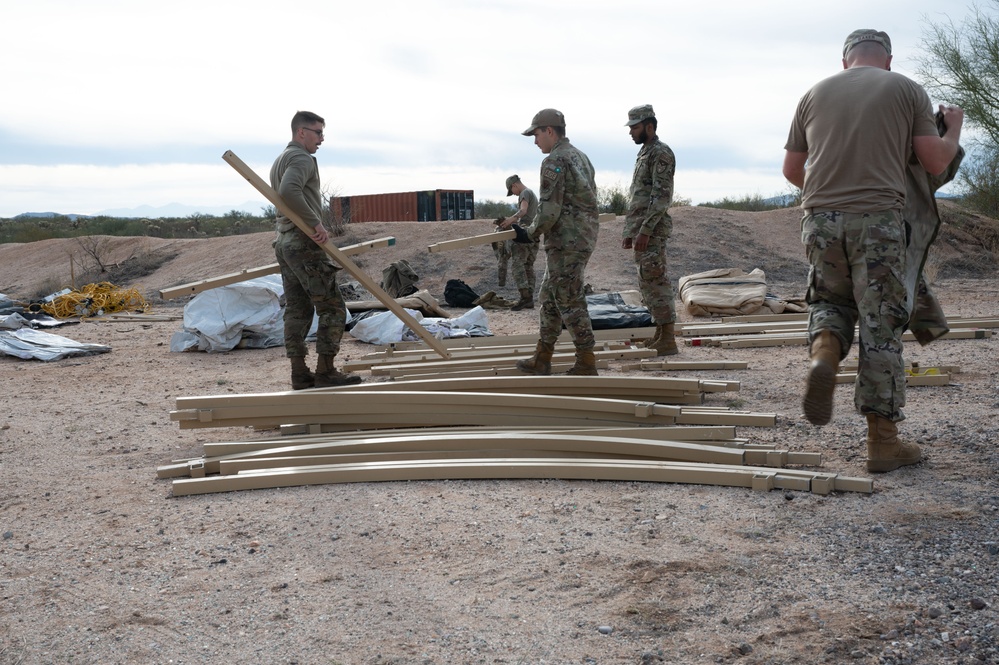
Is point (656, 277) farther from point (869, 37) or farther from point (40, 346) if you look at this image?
point (40, 346)

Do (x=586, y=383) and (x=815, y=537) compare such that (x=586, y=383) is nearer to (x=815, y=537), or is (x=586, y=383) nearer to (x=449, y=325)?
(x=815, y=537)

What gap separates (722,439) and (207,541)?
277 cm

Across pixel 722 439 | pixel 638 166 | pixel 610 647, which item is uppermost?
pixel 638 166

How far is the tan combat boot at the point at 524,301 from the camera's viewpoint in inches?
542

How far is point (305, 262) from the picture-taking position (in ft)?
22.2

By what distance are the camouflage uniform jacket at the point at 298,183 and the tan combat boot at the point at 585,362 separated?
2345 millimetres

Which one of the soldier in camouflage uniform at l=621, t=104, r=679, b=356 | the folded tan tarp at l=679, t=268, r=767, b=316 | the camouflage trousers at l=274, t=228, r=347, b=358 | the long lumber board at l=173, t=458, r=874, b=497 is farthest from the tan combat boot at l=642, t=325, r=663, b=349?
the long lumber board at l=173, t=458, r=874, b=497

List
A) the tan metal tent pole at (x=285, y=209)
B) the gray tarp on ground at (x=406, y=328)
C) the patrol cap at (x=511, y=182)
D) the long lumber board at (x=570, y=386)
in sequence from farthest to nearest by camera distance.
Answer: the patrol cap at (x=511, y=182), the gray tarp on ground at (x=406, y=328), the tan metal tent pole at (x=285, y=209), the long lumber board at (x=570, y=386)

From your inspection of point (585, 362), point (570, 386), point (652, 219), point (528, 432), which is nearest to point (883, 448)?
point (528, 432)

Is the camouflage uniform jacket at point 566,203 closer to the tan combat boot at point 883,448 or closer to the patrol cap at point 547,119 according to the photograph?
the patrol cap at point 547,119

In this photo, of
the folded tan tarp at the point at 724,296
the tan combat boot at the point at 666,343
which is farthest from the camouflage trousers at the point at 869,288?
the folded tan tarp at the point at 724,296

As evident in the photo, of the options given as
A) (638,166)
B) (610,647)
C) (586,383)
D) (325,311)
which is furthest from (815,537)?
(638,166)

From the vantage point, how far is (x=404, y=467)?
15.1 ft

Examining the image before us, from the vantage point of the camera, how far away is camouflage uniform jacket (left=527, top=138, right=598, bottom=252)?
6.83 metres
